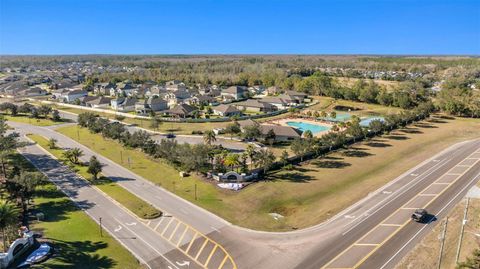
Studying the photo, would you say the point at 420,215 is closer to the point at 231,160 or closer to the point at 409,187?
the point at 409,187

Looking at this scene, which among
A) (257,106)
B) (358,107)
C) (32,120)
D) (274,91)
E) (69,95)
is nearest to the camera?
(32,120)

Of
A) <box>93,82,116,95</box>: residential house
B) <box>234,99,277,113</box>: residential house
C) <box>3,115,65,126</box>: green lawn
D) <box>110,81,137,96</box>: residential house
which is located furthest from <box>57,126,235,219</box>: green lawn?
<box>93,82,116,95</box>: residential house

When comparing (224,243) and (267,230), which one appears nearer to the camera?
(224,243)

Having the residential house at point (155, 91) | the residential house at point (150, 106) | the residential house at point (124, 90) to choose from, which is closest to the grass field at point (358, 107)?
the residential house at point (150, 106)

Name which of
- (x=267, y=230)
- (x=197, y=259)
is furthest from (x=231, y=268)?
(x=267, y=230)

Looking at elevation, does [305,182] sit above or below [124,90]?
below

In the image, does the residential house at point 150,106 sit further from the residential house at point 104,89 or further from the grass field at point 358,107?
the grass field at point 358,107

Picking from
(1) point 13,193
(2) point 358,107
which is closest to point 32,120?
(1) point 13,193

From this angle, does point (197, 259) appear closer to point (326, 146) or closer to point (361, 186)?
point (361, 186)
